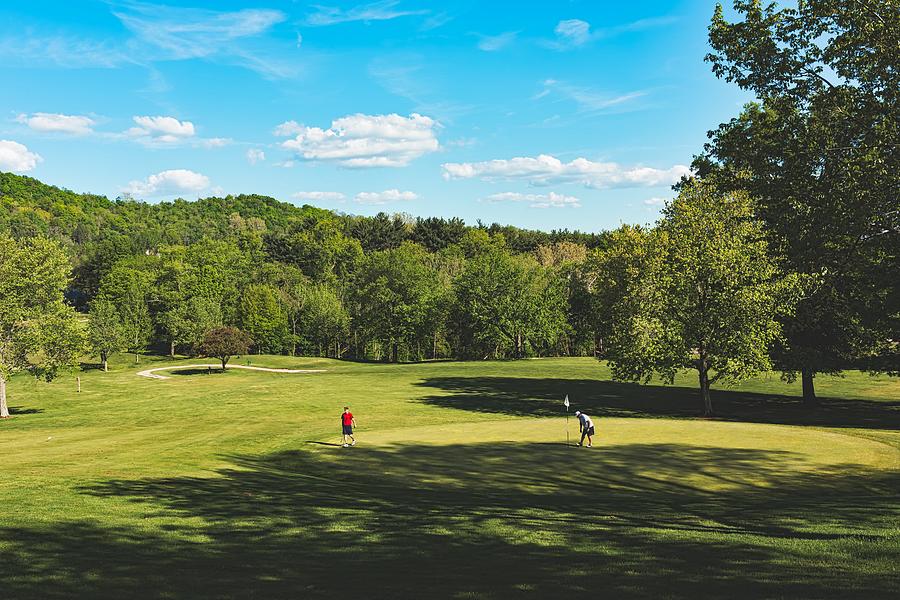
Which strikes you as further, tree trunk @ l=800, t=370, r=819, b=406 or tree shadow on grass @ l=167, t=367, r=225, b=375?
tree shadow on grass @ l=167, t=367, r=225, b=375

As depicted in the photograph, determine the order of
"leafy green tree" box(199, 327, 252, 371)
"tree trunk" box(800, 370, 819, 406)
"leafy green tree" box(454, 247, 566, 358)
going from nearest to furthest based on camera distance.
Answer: "tree trunk" box(800, 370, 819, 406) → "leafy green tree" box(199, 327, 252, 371) → "leafy green tree" box(454, 247, 566, 358)

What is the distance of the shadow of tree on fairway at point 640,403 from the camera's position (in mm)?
40469

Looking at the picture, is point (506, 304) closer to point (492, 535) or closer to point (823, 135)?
point (823, 135)

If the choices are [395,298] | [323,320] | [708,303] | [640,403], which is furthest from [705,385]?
[323,320]

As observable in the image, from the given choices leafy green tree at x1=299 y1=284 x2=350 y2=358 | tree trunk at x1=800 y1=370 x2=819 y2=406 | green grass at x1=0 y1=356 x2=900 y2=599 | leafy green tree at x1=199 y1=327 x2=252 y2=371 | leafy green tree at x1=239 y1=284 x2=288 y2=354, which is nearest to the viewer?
green grass at x1=0 y1=356 x2=900 y2=599

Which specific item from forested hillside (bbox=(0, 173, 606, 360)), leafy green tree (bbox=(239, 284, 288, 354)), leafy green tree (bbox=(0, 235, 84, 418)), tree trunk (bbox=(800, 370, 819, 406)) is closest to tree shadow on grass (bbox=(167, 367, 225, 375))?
forested hillside (bbox=(0, 173, 606, 360))

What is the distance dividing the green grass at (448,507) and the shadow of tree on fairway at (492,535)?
0.07m

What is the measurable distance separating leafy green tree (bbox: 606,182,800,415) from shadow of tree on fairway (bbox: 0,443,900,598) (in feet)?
54.3

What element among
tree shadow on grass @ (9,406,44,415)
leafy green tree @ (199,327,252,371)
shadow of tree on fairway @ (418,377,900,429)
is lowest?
tree shadow on grass @ (9,406,44,415)

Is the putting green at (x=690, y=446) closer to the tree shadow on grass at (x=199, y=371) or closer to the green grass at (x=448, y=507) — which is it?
the green grass at (x=448, y=507)

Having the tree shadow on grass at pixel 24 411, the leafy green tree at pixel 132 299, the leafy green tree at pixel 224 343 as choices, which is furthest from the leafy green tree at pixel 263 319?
the tree shadow on grass at pixel 24 411

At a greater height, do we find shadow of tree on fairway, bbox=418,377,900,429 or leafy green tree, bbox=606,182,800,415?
leafy green tree, bbox=606,182,800,415

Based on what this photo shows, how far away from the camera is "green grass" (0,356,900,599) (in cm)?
1108

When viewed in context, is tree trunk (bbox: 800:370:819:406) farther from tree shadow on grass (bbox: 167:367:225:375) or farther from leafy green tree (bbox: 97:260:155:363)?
leafy green tree (bbox: 97:260:155:363)
